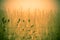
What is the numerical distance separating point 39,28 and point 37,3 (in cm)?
29

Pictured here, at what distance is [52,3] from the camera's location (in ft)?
4.65

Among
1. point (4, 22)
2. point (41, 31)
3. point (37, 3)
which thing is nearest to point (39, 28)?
point (41, 31)

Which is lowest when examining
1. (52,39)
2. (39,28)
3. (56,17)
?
(52,39)

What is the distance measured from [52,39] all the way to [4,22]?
58cm

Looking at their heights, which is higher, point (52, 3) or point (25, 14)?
point (52, 3)

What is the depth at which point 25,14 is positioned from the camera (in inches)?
54.9

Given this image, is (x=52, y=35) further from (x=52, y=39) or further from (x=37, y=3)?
(x=37, y=3)

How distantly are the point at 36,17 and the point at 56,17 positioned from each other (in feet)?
0.76

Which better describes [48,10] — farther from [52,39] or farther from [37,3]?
[52,39]

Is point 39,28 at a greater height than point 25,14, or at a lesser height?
lesser

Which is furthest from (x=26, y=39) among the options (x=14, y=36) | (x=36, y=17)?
(x=36, y=17)

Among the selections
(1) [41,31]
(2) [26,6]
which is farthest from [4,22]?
(1) [41,31]

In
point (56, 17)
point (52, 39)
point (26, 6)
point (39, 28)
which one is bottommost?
Answer: point (52, 39)

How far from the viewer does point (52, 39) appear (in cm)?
142
